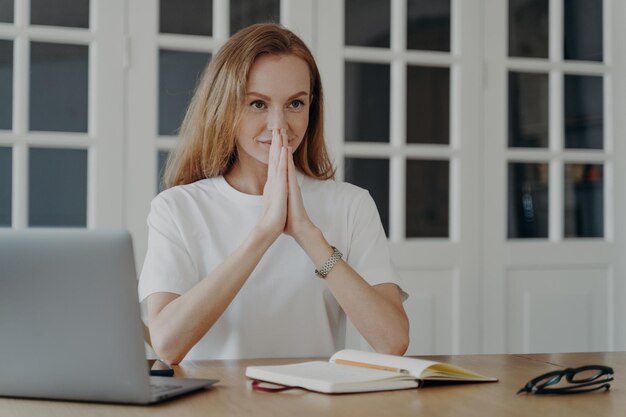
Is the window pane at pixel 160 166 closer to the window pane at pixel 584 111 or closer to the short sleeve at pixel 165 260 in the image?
the short sleeve at pixel 165 260

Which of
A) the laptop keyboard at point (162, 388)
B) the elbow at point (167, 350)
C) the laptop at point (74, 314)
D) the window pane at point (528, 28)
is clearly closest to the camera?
the laptop at point (74, 314)

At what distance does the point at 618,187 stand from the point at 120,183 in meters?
2.13

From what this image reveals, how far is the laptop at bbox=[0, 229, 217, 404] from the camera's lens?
1.22 metres

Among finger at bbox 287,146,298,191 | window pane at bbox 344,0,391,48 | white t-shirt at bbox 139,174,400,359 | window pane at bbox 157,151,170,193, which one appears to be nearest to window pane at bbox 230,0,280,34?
window pane at bbox 344,0,391,48

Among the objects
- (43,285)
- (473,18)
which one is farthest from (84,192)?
(43,285)

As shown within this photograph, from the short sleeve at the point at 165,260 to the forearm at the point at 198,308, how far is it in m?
0.07

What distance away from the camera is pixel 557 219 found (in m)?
4.08

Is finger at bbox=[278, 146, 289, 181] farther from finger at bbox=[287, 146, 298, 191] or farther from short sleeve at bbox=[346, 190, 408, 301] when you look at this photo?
short sleeve at bbox=[346, 190, 408, 301]

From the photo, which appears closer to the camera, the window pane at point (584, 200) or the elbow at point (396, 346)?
the elbow at point (396, 346)

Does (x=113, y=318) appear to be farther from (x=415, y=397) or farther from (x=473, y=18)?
(x=473, y=18)

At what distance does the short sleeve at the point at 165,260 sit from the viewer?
2082 millimetres

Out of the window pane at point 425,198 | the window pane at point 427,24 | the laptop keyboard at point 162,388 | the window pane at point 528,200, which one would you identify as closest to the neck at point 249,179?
the laptop keyboard at point 162,388

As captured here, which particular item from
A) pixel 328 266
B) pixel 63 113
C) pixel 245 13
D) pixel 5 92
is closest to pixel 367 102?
pixel 245 13

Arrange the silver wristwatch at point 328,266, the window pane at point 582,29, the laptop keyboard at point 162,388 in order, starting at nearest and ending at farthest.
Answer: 1. the laptop keyboard at point 162,388
2. the silver wristwatch at point 328,266
3. the window pane at point 582,29
